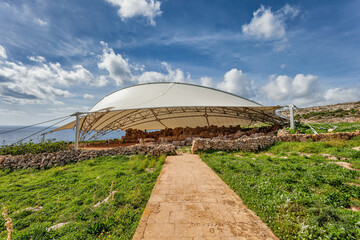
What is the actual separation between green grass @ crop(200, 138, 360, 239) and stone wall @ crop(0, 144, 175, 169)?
12.9 ft

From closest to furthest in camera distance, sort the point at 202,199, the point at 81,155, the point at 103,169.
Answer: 1. the point at 202,199
2. the point at 103,169
3. the point at 81,155

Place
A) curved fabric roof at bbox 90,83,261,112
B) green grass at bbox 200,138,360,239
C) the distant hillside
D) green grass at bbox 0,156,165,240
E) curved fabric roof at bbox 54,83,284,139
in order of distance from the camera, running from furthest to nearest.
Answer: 1. the distant hillside
2. curved fabric roof at bbox 54,83,284,139
3. curved fabric roof at bbox 90,83,261,112
4. green grass at bbox 0,156,165,240
5. green grass at bbox 200,138,360,239

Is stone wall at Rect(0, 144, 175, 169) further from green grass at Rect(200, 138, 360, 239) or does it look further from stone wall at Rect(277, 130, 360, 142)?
stone wall at Rect(277, 130, 360, 142)

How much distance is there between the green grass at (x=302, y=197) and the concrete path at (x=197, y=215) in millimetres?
319

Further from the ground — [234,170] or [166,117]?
[166,117]

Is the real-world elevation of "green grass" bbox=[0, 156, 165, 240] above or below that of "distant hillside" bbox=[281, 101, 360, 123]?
below

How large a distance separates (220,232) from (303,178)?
157 inches

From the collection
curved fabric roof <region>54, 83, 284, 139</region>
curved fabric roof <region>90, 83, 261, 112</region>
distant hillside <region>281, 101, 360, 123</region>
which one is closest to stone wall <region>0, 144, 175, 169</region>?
curved fabric roof <region>54, 83, 284, 139</region>

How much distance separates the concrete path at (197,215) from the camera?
9.73 feet

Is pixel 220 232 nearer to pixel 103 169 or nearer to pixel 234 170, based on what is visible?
pixel 234 170

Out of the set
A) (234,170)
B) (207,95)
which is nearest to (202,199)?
(234,170)

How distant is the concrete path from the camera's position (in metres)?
2.96

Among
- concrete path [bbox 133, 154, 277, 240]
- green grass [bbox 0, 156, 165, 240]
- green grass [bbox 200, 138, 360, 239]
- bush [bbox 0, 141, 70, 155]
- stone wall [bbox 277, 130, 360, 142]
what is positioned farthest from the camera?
stone wall [bbox 277, 130, 360, 142]

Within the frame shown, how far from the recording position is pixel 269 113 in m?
18.2
